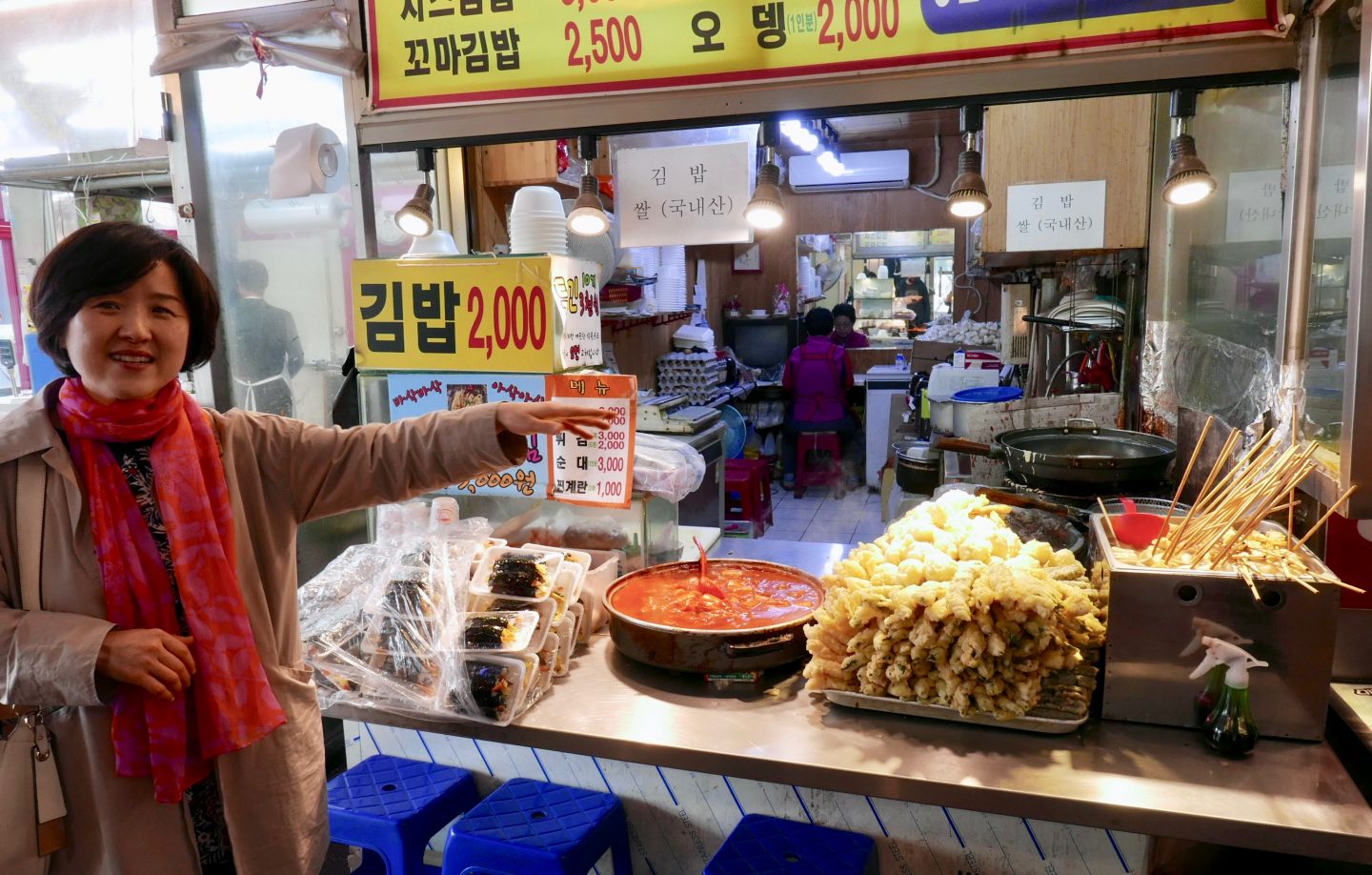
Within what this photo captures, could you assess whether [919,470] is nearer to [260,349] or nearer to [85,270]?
[260,349]

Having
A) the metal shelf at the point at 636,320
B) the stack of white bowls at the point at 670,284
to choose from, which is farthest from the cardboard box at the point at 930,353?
the stack of white bowls at the point at 670,284

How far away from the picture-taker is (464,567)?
2010mm

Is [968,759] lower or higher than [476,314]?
lower

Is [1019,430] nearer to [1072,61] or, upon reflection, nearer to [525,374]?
[1072,61]

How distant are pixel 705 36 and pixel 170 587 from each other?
162cm

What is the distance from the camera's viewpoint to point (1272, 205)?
2273mm

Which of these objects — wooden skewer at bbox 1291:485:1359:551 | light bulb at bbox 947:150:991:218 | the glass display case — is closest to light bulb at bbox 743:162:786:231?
light bulb at bbox 947:150:991:218

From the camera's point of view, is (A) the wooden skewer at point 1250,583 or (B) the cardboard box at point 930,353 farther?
(B) the cardboard box at point 930,353

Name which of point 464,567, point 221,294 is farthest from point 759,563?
point 221,294

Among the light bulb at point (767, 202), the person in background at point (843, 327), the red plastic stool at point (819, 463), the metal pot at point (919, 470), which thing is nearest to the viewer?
the light bulb at point (767, 202)

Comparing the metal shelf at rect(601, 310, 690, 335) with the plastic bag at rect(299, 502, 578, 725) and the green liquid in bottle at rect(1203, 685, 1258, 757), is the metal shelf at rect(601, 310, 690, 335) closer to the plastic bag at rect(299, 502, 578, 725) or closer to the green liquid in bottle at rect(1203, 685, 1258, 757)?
the plastic bag at rect(299, 502, 578, 725)

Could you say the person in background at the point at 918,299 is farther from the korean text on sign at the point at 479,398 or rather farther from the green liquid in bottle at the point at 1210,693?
the green liquid in bottle at the point at 1210,693

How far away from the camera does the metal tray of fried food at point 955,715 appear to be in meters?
1.61

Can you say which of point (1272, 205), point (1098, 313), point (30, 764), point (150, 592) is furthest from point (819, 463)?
point (30, 764)
